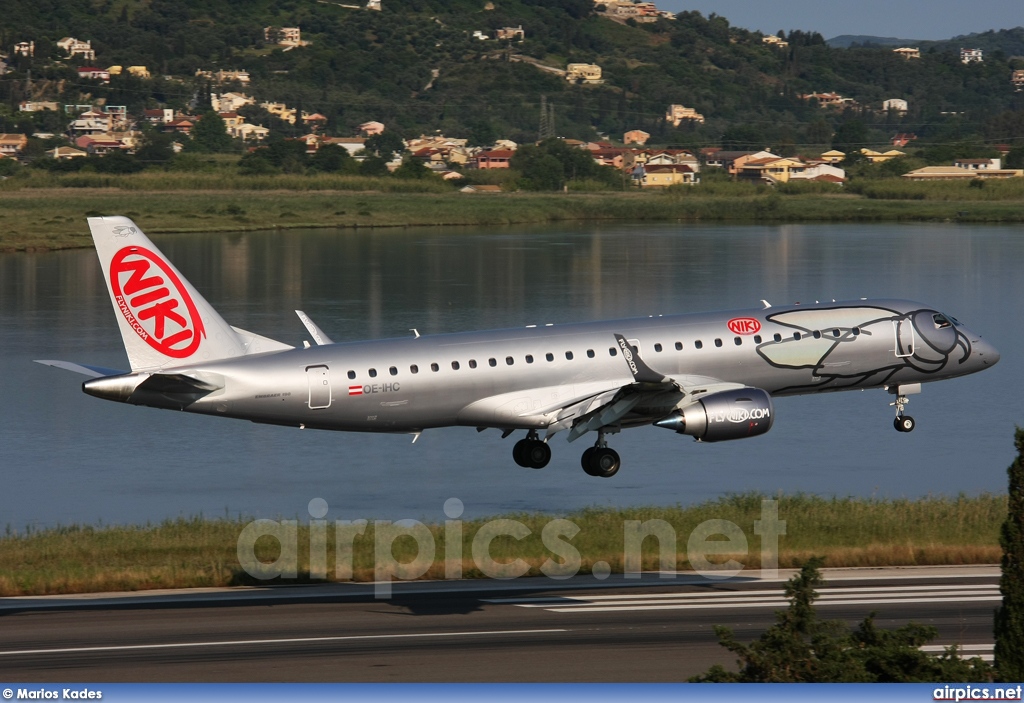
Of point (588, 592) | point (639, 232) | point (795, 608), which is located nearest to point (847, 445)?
point (588, 592)

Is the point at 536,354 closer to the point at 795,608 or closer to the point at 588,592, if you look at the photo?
the point at 588,592

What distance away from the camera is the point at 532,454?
4697cm

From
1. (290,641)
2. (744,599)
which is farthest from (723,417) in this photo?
(290,641)

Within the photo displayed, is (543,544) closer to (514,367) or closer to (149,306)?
(514,367)

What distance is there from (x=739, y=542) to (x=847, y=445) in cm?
2271

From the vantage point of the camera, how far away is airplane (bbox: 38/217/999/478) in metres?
41.5

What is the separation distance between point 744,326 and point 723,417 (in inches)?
172

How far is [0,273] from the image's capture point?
122m

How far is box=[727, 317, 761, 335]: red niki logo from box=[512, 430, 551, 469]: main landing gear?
6.88 meters

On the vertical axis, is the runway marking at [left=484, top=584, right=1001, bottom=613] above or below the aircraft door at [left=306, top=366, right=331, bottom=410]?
below

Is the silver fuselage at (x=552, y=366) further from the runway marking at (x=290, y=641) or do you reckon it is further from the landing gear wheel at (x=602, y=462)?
the runway marking at (x=290, y=641)

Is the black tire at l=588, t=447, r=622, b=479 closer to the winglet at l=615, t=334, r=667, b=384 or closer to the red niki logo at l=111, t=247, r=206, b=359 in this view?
the winglet at l=615, t=334, r=667, b=384

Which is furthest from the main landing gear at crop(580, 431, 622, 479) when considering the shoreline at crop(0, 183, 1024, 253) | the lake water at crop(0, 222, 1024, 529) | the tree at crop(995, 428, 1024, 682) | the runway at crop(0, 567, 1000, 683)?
the shoreline at crop(0, 183, 1024, 253)

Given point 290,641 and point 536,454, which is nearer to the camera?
point 290,641
